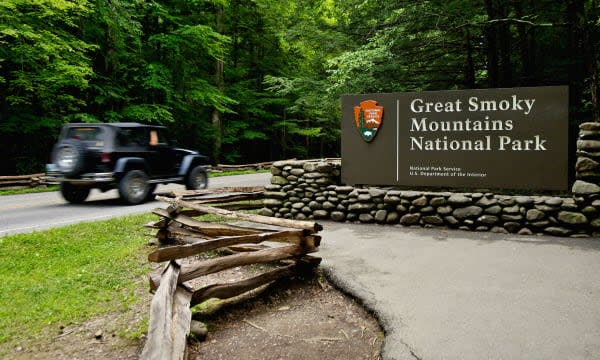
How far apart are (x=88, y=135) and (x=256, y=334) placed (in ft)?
29.6

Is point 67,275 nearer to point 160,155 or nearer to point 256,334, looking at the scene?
point 256,334

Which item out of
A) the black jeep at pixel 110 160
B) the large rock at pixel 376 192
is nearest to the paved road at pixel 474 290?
the large rock at pixel 376 192

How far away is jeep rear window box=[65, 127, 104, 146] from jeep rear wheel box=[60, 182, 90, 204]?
125cm

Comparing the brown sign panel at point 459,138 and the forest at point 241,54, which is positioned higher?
the forest at point 241,54

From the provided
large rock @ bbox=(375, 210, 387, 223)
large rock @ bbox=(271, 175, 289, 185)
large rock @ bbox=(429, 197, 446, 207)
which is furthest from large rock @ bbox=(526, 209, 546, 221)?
large rock @ bbox=(271, 175, 289, 185)

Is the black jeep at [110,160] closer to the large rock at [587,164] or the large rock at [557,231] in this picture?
the large rock at [557,231]

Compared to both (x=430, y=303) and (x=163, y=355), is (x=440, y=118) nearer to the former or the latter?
(x=430, y=303)

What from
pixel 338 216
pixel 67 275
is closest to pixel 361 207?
pixel 338 216

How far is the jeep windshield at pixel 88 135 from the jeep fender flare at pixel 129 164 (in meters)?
0.67

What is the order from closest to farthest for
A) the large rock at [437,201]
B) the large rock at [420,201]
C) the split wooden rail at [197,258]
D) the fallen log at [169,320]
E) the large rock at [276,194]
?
the fallen log at [169,320] → the split wooden rail at [197,258] → the large rock at [437,201] → the large rock at [420,201] → the large rock at [276,194]

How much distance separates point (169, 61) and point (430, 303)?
67.0 feet

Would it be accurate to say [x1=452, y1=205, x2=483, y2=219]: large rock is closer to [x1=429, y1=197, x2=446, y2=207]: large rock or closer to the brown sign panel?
[x1=429, y1=197, x2=446, y2=207]: large rock

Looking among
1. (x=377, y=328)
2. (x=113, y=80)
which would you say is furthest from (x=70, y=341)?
(x=113, y=80)

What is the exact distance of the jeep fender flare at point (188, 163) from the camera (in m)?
12.9
